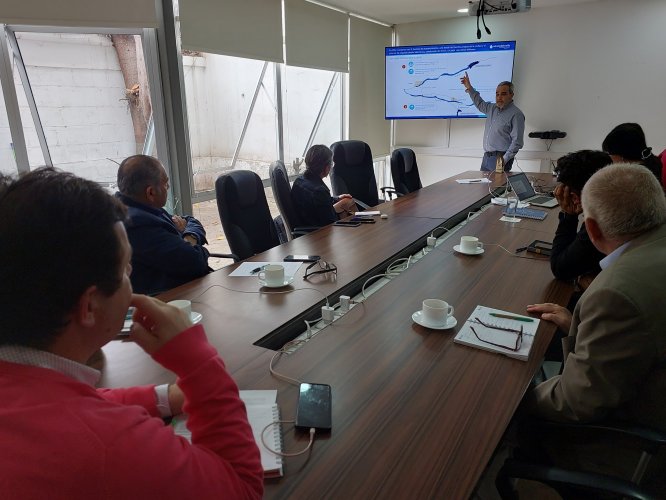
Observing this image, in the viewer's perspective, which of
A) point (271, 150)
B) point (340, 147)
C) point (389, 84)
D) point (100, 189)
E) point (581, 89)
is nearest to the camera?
point (100, 189)

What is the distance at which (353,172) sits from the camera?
4.46m

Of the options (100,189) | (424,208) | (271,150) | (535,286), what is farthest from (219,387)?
(271,150)

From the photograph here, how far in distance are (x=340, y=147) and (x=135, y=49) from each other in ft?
6.34

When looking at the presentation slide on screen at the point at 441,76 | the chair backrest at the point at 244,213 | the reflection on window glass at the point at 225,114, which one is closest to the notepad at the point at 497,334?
the chair backrest at the point at 244,213

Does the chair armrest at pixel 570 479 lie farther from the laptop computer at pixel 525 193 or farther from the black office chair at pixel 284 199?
the laptop computer at pixel 525 193

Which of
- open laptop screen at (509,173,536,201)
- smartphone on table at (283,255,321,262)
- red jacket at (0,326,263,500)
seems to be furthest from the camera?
open laptop screen at (509,173,536,201)

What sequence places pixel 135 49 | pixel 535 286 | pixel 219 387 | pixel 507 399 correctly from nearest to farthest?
1. pixel 219 387
2. pixel 507 399
3. pixel 535 286
4. pixel 135 49

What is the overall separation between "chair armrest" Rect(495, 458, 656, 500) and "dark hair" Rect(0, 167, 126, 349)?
1043 millimetres

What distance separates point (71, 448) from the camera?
521mm

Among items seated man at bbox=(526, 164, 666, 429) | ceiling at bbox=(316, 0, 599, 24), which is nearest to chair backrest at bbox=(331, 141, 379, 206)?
ceiling at bbox=(316, 0, 599, 24)

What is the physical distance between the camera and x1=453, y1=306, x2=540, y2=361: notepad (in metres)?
1.37

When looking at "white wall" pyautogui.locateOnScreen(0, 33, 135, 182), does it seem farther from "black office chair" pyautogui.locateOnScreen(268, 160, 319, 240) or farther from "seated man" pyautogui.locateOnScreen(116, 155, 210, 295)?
"seated man" pyautogui.locateOnScreen(116, 155, 210, 295)

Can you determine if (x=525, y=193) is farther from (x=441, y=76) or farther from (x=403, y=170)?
(x=441, y=76)

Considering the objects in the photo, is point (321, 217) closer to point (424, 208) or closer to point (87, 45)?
point (424, 208)
